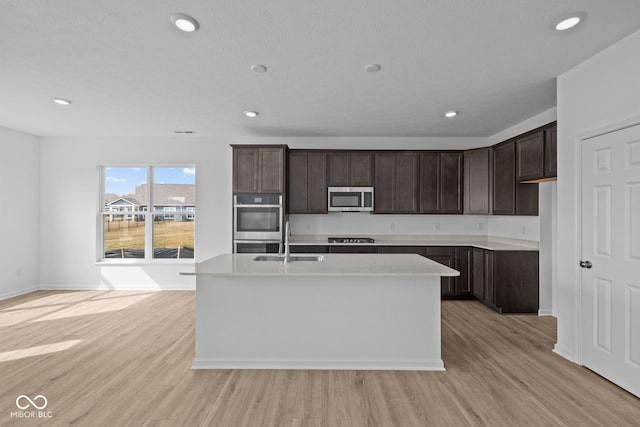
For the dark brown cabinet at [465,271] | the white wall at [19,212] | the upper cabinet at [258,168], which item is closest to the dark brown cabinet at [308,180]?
the upper cabinet at [258,168]

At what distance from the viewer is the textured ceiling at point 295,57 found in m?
2.01

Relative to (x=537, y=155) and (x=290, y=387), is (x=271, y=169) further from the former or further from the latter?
(x=537, y=155)

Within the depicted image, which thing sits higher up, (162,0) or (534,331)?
(162,0)

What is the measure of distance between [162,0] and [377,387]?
9.99ft

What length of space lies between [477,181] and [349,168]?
79.3 inches

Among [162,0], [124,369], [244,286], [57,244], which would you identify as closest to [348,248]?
[244,286]

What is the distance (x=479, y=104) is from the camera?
3701mm

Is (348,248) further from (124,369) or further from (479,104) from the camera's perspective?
(124,369)

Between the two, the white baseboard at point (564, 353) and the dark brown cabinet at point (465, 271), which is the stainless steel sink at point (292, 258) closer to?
the white baseboard at point (564, 353)

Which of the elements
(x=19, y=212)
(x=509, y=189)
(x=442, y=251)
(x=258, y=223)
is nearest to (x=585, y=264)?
(x=509, y=189)

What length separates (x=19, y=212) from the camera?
4.96 metres

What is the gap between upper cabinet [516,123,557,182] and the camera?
3.43 m

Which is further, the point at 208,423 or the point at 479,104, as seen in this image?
the point at 479,104

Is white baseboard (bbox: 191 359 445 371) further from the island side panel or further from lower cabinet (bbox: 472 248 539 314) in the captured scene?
lower cabinet (bbox: 472 248 539 314)
